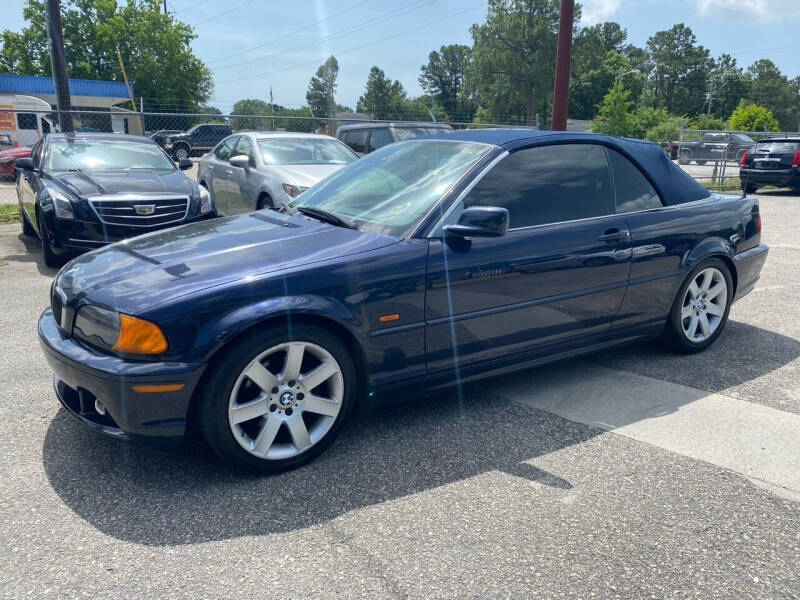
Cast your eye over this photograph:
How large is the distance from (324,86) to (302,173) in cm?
10762

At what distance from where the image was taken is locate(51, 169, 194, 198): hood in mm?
6941

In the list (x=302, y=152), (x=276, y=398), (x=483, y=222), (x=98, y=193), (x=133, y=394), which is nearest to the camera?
(x=133, y=394)

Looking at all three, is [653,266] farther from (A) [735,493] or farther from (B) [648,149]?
(A) [735,493]

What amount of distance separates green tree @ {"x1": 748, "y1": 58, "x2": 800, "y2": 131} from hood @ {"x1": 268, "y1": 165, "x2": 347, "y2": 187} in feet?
363

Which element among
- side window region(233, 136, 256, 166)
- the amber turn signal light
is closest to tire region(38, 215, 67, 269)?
side window region(233, 136, 256, 166)

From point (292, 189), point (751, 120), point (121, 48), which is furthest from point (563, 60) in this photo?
point (121, 48)

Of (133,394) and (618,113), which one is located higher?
(618,113)

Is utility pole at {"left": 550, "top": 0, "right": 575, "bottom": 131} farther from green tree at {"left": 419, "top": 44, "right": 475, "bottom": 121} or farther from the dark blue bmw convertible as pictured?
green tree at {"left": 419, "top": 44, "right": 475, "bottom": 121}

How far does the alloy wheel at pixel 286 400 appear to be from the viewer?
2.83 metres

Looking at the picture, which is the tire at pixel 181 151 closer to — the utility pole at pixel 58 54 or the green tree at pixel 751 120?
the utility pole at pixel 58 54

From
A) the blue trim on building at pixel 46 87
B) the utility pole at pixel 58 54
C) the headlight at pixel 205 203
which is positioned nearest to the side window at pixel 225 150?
the headlight at pixel 205 203

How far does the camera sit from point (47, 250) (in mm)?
6930

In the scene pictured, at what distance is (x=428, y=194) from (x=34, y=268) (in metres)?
5.75

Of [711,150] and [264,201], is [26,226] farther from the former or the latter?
[711,150]
